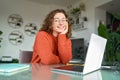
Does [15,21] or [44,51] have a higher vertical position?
[15,21]

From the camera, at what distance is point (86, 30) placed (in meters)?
4.68

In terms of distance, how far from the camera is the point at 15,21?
4809 millimetres

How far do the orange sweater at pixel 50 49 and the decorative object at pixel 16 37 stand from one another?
11.3 feet

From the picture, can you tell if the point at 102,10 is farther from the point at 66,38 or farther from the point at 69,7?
the point at 66,38

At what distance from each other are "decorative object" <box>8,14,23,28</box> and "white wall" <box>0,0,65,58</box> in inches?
3.1

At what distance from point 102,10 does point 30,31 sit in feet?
6.83

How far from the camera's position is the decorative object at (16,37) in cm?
473

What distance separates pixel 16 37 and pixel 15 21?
442 millimetres

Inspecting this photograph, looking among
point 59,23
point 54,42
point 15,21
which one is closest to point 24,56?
point 54,42

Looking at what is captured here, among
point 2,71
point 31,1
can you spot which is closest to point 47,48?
point 2,71

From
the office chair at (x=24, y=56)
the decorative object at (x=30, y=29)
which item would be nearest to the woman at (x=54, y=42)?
the office chair at (x=24, y=56)

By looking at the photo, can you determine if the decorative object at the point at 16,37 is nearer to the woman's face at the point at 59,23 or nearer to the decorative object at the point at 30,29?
the decorative object at the point at 30,29

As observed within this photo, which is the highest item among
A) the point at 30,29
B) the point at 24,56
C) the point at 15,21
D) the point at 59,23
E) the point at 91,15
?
the point at 91,15

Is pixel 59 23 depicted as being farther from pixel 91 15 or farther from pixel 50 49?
pixel 91 15
